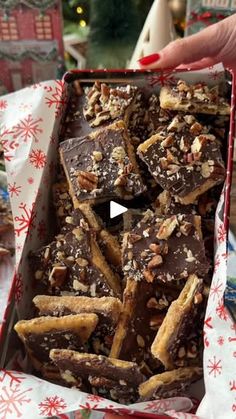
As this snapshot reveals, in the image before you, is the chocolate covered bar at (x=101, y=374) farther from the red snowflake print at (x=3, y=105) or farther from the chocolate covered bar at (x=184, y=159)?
the red snowflake print at (x=3, y=105)

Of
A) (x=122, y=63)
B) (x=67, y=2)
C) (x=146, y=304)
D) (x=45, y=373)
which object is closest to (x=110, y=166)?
(x=146, y=304)

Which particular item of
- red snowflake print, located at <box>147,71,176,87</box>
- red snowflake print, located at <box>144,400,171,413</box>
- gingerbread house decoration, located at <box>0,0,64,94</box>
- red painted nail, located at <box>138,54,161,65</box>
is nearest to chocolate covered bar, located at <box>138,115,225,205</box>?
red snowflake print, located at <box>147,71,176,87</box>

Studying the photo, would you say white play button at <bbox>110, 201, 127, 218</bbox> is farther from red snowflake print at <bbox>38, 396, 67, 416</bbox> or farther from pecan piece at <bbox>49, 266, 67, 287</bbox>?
red snowflake print at <bbox>38, 396, 67, 416</bbox>

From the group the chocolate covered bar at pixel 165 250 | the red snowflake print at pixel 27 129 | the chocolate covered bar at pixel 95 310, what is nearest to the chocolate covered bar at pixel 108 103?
the red snowflake print at pixel 27 129

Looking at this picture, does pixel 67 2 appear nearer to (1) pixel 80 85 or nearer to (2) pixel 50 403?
(1) pixel 80 85

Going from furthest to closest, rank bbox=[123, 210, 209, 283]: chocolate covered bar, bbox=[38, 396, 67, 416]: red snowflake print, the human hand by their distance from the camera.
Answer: the human hand
bbox=[123, 210, 209, 283]: chocolate covered bar
bbox=[38, 396, 67, 416]: red snowflake print
